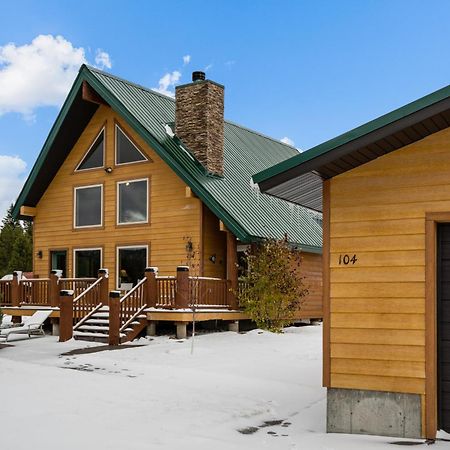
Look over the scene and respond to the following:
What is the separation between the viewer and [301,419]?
905 cm

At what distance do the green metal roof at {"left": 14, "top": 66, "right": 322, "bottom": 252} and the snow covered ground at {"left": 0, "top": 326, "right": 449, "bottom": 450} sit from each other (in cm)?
466

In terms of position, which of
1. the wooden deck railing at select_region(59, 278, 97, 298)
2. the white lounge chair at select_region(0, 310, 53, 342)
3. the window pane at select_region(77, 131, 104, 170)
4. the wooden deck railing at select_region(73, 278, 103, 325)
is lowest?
the white lounge chair at select_region(0, 310, 53, 342)

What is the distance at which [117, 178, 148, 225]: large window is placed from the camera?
21531 mm

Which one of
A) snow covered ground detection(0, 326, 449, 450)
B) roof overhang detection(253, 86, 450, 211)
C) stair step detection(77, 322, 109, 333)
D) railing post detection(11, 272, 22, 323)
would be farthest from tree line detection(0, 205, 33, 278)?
roof overhang detection(253, 86, 450, 211)

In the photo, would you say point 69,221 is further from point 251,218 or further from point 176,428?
point 176,428

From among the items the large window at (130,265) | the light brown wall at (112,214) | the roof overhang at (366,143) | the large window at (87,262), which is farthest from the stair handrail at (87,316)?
the roof overhang at (366,143)

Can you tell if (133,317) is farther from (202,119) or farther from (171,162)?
(202,119)

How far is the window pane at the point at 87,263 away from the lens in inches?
889

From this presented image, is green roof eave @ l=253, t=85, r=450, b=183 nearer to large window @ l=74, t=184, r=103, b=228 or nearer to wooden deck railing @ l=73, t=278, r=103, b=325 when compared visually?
wooden deck railing @ l=73, t=278, r=103, b=325

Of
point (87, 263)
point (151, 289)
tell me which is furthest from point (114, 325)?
point (87, 263)

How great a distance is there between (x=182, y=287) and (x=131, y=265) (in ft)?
15.0

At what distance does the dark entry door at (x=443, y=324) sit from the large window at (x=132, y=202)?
14306 mm

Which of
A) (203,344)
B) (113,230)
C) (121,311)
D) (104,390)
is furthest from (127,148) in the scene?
(104,390)

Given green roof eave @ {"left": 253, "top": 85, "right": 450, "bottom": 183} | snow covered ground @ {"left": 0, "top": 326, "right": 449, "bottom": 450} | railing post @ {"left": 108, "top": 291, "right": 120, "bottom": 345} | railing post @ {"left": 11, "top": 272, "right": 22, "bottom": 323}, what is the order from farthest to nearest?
railing post @ {"left": 11, "top": 272, "right": 22, "bottom": 323} < railing post @ {"left": 108, "top": 291, "right": 120, "bottom": 345} < snow covered ground @ {"left": 0, "top": 326, "right": 449, "bottom": 450} < green roof eave @ {"left": 253, "top": 85, "right": 450, "bottom": 183}
